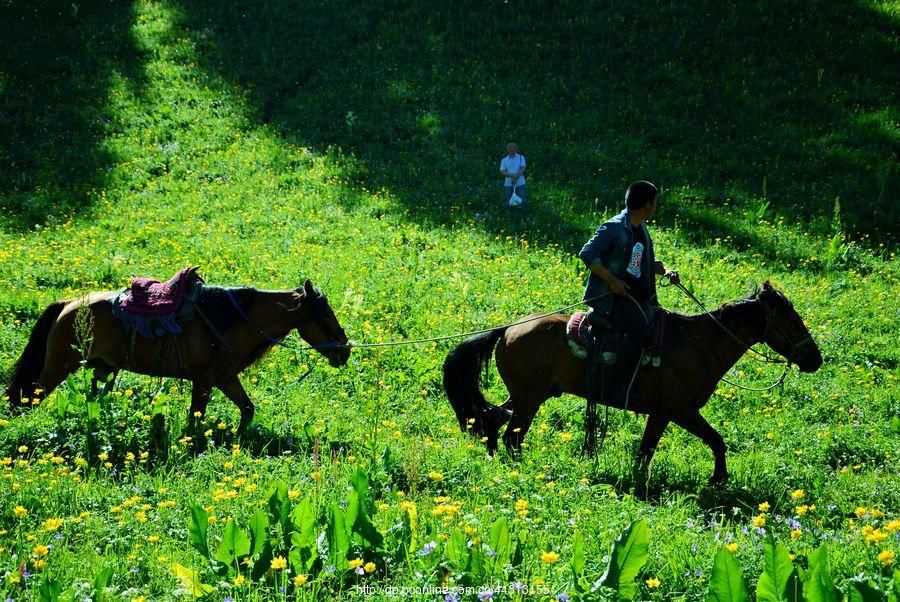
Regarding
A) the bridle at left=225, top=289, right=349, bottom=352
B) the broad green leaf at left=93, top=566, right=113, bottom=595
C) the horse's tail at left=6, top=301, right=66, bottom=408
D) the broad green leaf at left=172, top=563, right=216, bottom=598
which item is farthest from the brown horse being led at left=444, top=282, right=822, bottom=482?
the horse's tail at left=6, top=301, right=66, bottom=408

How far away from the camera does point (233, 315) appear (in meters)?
7.93

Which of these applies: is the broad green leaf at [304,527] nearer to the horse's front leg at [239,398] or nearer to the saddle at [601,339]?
the horse's front leg at [239,398]

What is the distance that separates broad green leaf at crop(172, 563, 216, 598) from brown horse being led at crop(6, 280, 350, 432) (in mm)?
3814

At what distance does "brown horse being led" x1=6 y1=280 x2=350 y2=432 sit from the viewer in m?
7.83

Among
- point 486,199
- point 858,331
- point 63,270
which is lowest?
point 63,270

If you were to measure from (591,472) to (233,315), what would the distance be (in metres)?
4.17

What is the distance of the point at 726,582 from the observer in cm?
359

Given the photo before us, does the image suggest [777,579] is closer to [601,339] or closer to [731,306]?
[601,339]

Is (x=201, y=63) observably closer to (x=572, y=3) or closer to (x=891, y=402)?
(x=572, y=3)

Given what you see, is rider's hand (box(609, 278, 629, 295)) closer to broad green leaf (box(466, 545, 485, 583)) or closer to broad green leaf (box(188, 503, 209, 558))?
broad green leaf (box(466, 545, 485, 583))

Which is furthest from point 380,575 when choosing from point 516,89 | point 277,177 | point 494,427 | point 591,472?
point 516,89

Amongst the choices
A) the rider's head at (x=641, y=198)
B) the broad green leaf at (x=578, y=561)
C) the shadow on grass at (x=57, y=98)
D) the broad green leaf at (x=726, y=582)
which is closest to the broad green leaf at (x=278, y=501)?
the broad green leaf at (x=578, y=561)

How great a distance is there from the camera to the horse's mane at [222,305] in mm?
7879

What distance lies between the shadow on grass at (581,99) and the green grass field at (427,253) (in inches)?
4.1
